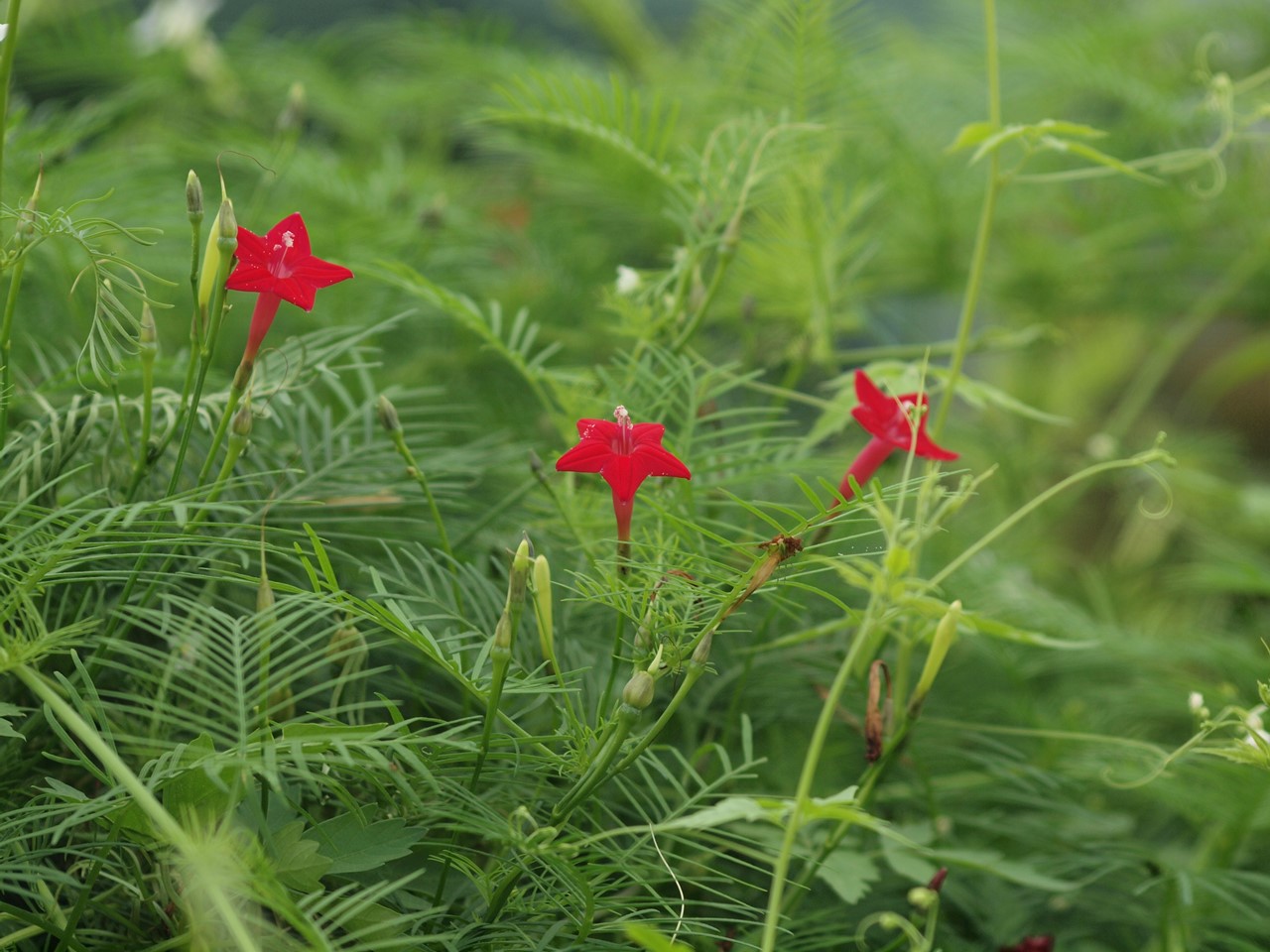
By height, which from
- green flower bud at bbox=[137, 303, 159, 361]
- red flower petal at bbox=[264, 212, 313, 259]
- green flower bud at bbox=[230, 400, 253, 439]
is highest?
red flower petal at bbox=[264, 212, 313, 259]

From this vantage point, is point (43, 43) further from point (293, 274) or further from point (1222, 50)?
point (1222, 50)

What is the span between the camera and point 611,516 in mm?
530

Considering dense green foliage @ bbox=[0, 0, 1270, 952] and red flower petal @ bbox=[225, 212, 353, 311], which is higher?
red flower petal @ bbox=[225, 212, 353, 311]

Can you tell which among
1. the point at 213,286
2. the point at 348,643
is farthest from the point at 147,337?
the point at 348,643

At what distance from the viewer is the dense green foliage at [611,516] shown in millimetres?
368

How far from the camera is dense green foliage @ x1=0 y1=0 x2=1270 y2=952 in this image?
37 cm

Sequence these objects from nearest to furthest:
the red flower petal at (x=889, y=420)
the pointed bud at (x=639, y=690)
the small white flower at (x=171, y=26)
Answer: the pointed bud at (x=639, y=690), the red flower petal at (x=889, y=420), the small white flower at (x=171, y=26)

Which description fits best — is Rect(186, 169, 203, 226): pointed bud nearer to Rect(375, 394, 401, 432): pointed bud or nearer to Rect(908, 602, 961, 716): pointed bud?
Rect(375, 394, 401, 432): pointed bud

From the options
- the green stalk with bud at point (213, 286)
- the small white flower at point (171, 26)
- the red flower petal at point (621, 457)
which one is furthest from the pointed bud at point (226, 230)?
the small white flower at point (171, 26)

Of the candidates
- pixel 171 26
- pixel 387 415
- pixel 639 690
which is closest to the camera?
pixel 639 690

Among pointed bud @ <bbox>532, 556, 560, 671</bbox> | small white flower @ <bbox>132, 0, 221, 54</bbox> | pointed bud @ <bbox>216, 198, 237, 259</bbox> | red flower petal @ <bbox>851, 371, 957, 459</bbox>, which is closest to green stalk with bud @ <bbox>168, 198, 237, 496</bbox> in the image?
pointed bud @ <bbox>216, 198, 237, 259</bbox>

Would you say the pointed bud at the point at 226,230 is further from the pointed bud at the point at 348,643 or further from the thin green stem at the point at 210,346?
the pointed bud at the point at 348,643

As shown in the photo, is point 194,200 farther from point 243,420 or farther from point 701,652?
point 701,652

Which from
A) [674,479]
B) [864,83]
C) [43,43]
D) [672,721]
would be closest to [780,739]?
[672,721]
